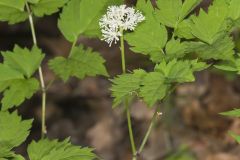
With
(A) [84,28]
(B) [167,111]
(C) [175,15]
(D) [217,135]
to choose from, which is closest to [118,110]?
(B) [167,111]

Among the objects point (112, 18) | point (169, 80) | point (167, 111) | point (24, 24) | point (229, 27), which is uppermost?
point (24, 24)

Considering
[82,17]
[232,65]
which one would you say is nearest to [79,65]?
[82,17]

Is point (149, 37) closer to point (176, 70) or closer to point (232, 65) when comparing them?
point (176, 70)

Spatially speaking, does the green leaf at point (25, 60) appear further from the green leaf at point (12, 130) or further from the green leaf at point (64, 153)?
the green leaf at point (64, 153)

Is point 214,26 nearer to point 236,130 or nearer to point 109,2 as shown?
point 109,2

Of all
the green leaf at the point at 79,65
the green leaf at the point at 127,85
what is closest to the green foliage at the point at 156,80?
the green leaf at the point at 127,85

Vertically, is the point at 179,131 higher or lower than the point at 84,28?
lower
